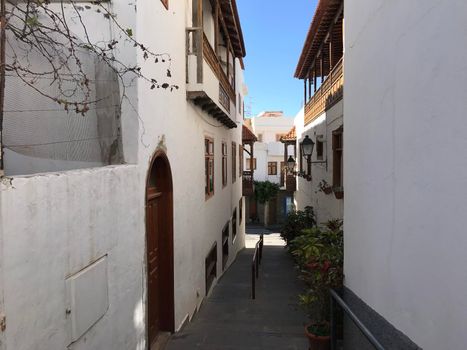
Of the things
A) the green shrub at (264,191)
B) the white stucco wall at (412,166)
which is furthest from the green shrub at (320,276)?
the green shrub at (264,191)

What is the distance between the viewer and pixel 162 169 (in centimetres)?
624

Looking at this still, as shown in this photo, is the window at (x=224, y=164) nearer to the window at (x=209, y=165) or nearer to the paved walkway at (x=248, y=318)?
the window at (x=209, y=165)

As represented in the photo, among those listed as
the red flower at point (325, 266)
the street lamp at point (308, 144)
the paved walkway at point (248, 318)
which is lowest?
the paved walkway at point (248, 318)

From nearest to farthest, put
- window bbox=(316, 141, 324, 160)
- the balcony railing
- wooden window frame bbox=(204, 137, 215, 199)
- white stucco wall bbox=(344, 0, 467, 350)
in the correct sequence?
white stucco wall bbox=(344, 0, 467, 350)
the balcony railing
wooden window frame bbox=(204, 137, 215, 199)
window bbox=(316, 141, 324, 160)

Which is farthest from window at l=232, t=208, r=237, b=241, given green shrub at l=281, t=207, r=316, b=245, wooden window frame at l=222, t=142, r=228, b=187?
Answer: wooden window frame at l=222, t=142, r=228, b=187

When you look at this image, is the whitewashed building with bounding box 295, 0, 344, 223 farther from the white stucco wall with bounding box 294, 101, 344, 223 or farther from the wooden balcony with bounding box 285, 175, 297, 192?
the wooden balcony with bounding box 285, 175, 297, 192

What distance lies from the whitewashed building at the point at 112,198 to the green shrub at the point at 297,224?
18.5 feet

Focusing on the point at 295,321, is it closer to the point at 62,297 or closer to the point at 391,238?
the point at 391,238

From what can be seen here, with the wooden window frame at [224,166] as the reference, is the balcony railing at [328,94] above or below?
above

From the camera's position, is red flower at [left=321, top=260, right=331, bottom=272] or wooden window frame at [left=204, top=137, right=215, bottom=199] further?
wooden window frame at [left=204, top=137, right=215, bottom=199]

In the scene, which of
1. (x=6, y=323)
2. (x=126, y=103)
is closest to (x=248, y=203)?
(x=126, y=103)

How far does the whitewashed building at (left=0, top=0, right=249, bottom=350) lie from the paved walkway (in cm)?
41

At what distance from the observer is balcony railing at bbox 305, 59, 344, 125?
9.15 meters

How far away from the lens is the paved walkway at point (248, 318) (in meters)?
6.18
